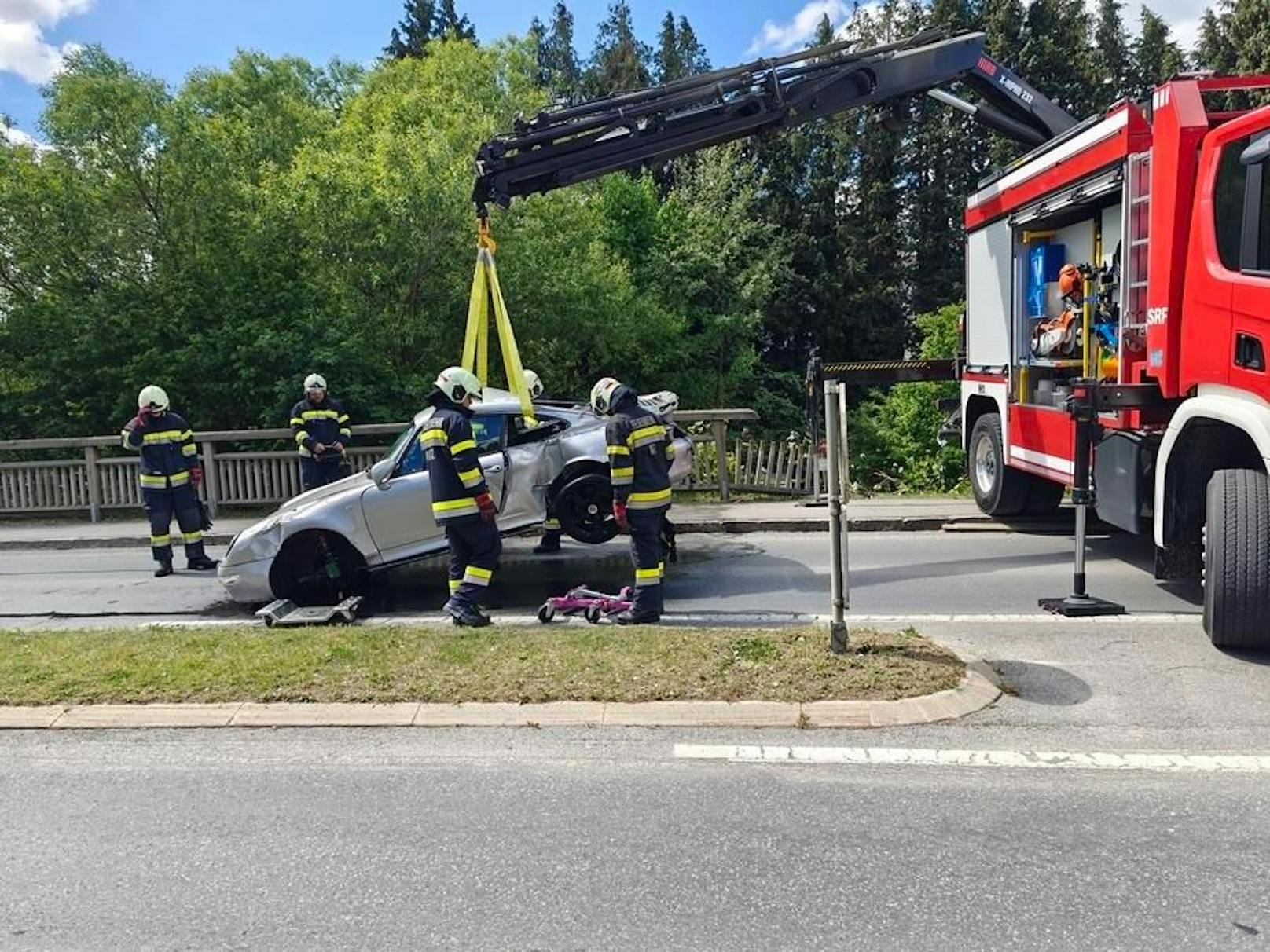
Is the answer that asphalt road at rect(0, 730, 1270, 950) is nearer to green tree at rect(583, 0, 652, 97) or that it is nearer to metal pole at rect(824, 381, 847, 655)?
metal pole at rect(824, 381, 847, 655)

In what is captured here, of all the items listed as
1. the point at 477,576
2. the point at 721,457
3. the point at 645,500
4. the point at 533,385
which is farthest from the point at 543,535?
the point at 645,500

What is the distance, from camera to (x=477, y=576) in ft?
22.6

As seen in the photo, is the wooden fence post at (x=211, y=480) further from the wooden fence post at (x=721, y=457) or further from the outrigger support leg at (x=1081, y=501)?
the outrigger support leg at (x=1081, y=501)

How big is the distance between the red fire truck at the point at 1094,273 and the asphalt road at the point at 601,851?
2743mm

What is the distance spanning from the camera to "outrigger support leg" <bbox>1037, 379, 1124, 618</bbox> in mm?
6609

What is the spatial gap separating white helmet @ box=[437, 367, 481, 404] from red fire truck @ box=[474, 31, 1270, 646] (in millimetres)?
2703

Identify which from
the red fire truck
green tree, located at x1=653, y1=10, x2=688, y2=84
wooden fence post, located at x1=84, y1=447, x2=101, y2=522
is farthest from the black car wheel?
green tree, located at x1=653, y1=10, x2=688, y2=84

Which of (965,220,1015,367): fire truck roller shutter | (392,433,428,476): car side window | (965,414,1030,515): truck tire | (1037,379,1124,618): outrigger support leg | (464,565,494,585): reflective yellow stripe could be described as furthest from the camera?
(965,414,1030,515): truck tire

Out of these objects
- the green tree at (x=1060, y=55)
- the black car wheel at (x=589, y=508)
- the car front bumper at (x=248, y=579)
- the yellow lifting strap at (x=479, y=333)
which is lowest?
the car front bumper at (x=248, y=579)

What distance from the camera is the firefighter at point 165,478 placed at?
33.0ft

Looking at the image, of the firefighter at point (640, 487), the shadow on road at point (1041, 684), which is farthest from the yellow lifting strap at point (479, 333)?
the shadow on road at point (1041, 684)

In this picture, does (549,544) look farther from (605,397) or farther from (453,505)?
(605,397)

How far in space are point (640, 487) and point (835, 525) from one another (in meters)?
1.82

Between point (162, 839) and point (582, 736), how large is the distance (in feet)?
5.89
